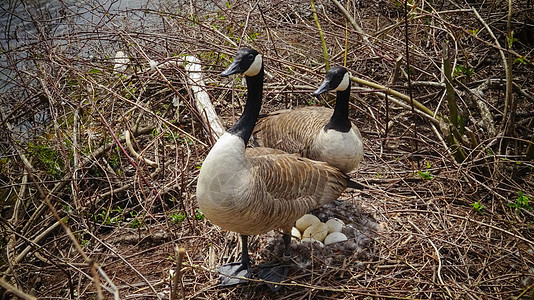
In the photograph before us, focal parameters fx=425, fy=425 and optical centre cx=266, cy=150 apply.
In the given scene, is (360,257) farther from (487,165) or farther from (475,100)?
(475,100)

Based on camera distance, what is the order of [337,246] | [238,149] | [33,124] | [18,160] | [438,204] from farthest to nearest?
1. [33,124]
2. [18,160]
3. [438,204]
4. [337,246]
5. [238,149]

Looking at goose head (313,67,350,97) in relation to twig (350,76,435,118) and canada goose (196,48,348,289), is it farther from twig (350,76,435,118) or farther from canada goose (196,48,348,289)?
twig (350,76,435,118)

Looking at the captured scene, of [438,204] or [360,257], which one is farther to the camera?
[438,204]

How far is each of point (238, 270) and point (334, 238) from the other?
89 centimetres

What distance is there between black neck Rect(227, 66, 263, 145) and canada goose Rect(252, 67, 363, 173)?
0.68 meters

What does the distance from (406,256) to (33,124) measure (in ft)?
15.6

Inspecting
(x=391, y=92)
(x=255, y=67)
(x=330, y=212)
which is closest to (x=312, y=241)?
(x=330, y=212)

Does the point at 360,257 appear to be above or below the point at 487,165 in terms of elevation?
below

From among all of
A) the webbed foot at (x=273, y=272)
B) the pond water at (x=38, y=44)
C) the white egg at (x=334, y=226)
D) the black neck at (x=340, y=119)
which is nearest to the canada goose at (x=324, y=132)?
the black neck at (x=340, y=119)

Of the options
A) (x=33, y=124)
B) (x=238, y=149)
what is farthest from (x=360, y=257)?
(x=33, y=124)

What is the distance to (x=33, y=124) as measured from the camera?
215 inches

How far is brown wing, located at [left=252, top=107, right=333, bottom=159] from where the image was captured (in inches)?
164

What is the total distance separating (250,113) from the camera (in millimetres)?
3188

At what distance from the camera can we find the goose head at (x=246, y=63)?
3.08m
